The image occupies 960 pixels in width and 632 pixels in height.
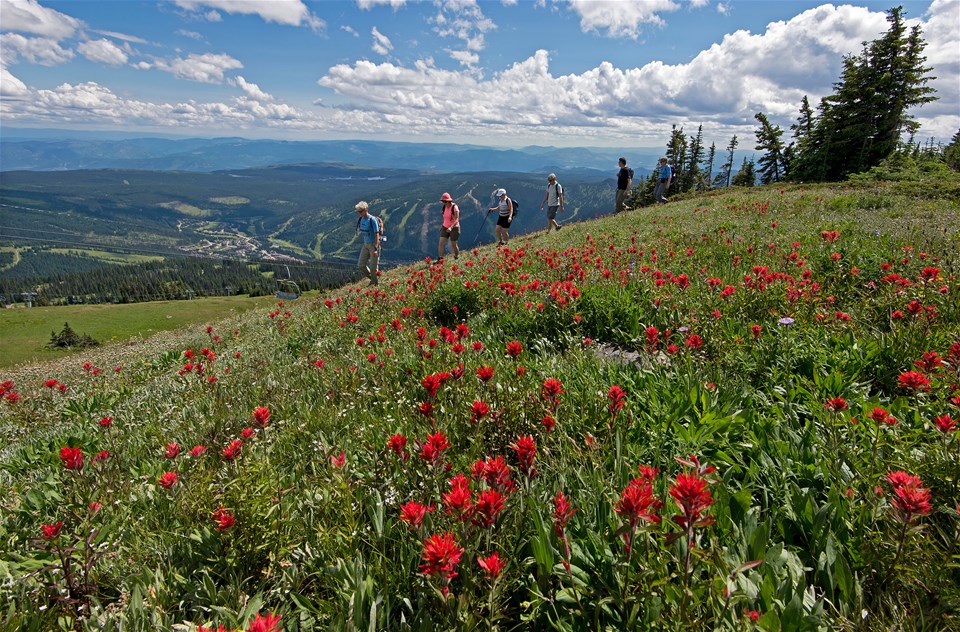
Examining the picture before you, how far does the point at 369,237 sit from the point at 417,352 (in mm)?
11723

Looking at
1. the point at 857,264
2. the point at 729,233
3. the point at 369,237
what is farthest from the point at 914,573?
the point at 369,237

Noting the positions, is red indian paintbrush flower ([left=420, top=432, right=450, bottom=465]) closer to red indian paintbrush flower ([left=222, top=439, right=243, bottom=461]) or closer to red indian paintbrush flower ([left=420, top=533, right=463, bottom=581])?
red indian paintbrush flower ([left=420, top=533, right=463, bottom=581])

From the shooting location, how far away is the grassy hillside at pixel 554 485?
1750mm

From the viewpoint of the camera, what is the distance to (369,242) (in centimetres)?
1560

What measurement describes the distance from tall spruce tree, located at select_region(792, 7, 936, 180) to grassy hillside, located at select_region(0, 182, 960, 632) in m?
38.4

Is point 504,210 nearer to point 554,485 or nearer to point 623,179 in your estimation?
point 623,179

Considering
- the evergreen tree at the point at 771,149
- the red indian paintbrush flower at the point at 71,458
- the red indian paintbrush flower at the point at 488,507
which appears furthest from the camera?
the evergreen tree at the point at 771,149

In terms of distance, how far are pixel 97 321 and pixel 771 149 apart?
11852cm

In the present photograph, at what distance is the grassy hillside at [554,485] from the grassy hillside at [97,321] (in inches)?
2629

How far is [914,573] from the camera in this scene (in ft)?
5.69

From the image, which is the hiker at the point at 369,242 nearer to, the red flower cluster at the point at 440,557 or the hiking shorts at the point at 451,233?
the hiking shorts at the point at 451,233

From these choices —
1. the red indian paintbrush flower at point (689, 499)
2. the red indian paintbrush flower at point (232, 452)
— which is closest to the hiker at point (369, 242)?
the red indian paintbrush flower at point (232, 452)

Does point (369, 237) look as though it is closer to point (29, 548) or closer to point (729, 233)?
point (729, 233)

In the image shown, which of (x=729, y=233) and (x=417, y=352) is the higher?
(x=729, y=233)
